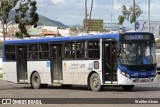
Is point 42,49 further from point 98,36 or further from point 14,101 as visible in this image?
point 14,101

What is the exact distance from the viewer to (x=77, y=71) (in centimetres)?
2434

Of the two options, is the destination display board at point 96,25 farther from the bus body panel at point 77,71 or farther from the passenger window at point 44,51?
the bus body panel at point 77,71

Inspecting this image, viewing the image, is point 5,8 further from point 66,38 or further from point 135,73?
point 135,73

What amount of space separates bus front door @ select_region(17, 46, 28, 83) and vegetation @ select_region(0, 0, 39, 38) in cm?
2591

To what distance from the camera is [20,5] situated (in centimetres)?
5553

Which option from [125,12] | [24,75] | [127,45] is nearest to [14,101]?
[127,45]

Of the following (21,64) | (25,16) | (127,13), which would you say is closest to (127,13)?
(127,13)

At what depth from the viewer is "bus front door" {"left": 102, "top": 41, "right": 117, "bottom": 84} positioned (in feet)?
73.9

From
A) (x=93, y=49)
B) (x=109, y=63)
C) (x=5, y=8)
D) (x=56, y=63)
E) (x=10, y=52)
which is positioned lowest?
(x=56, y=63)

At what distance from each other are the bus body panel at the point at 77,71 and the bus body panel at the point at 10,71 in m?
4.25

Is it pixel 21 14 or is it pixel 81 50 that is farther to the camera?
pixel 21 14

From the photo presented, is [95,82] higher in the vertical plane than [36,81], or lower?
higher

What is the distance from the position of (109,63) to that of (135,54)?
4.24 ft

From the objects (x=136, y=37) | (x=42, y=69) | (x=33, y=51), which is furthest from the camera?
(x=33, y=51)
